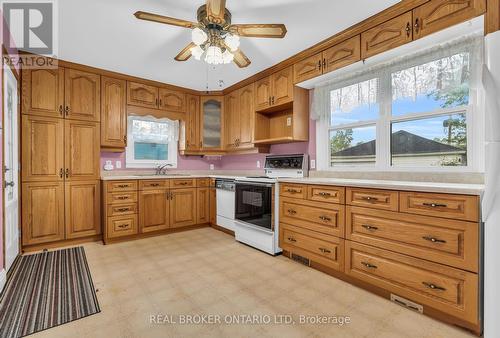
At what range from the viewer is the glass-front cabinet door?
4.61 meters

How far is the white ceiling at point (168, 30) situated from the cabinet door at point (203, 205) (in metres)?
1.94

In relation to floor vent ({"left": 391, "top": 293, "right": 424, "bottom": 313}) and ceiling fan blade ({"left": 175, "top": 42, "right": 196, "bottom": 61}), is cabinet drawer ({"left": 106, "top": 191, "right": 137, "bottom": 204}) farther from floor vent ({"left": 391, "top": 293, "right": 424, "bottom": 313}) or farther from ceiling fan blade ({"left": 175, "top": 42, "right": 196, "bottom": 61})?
floor vent ({"left": 391, "top": 293, "right": 424, "bottom": 313})

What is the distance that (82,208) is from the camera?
343 cm

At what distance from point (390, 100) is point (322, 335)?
90.2 inches

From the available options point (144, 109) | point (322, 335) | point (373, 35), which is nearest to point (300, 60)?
point (373, 35)

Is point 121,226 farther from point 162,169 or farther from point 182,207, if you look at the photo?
point 162,169

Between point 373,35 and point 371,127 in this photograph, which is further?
point 371,127

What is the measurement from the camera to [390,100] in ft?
8.56

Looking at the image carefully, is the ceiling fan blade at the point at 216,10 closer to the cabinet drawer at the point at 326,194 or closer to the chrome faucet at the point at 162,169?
the cabinet drawer at the point at 326,194

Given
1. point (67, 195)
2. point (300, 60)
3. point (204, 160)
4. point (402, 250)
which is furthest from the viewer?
point (204, 160)

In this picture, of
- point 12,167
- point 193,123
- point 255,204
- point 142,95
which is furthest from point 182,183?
point 12,167

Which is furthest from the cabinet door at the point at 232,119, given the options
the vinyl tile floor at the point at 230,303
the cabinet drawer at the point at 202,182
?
the vinyl tile floor at the point at 230,303

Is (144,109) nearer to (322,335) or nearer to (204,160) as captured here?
(204,160)

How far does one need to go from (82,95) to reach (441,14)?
4.11 m
